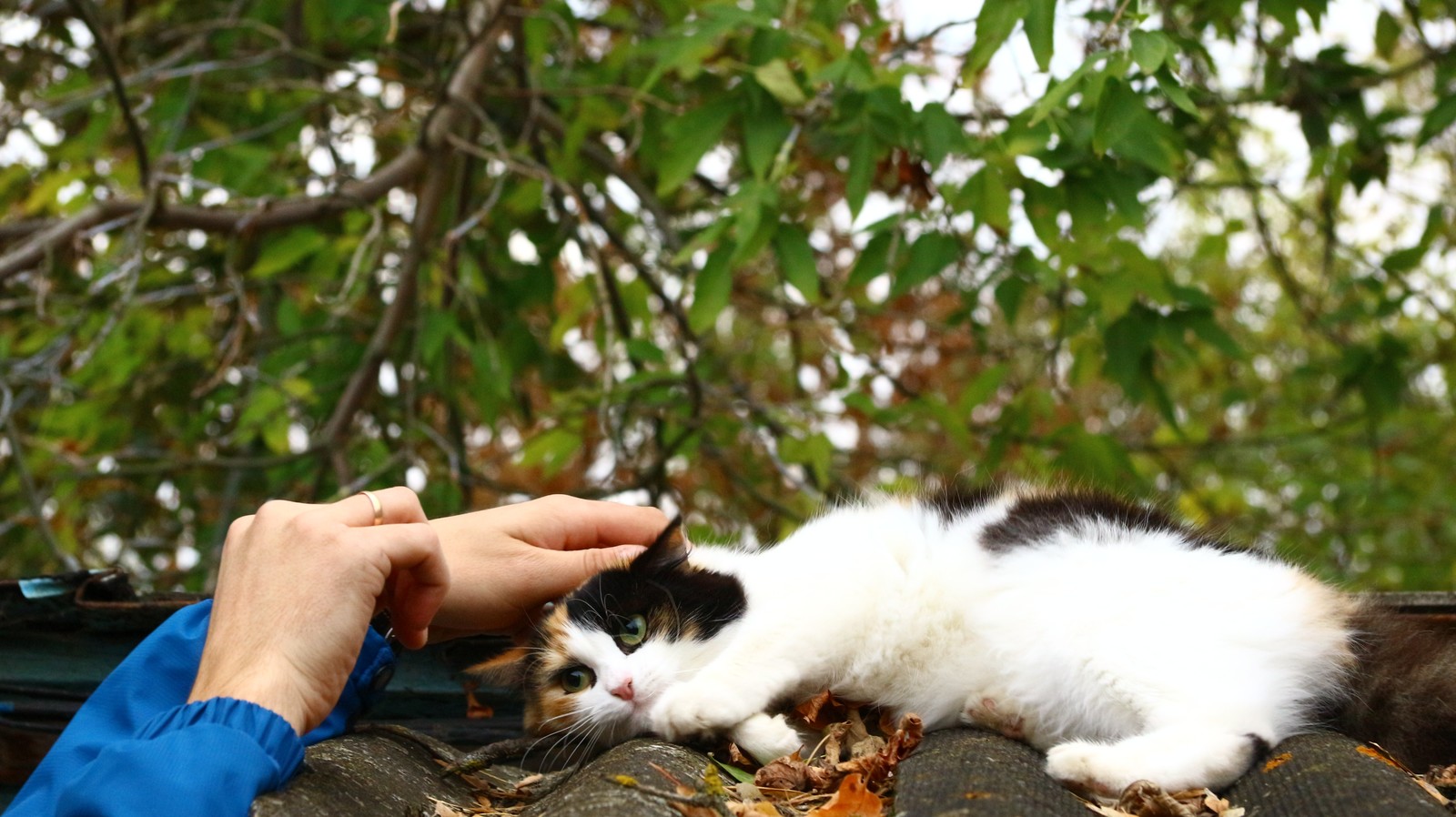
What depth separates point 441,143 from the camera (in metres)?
4.06

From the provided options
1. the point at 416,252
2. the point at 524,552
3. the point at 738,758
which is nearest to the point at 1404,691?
the point at 738,758

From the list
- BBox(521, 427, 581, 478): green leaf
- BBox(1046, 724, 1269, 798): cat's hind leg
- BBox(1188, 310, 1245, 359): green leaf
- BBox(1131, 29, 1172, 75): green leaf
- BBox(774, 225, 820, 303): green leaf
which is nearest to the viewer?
BBox(1046, 724, 1269, 798): cat's hind leg

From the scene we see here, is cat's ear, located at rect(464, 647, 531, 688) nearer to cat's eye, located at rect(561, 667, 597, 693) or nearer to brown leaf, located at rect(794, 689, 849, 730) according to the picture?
cat's eye, located at rect(561, 667, 597, 693)

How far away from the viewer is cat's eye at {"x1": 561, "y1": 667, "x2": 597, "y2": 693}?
2326mm

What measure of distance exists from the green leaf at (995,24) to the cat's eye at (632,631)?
55.3 inches

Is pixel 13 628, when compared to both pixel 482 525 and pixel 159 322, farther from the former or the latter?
pixel 159 322

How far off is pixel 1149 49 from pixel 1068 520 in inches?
36.2

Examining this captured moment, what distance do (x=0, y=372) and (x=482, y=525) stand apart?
116 inches

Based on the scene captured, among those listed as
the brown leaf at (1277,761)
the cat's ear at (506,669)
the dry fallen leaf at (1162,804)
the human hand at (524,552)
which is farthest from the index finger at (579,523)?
the brown leaf at (1277,761)

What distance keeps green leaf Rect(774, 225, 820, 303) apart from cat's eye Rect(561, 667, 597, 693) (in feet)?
4.17

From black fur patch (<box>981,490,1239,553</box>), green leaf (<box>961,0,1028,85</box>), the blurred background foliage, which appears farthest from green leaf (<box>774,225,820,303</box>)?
black fur patch (<box>981,490,1239,553</box>)

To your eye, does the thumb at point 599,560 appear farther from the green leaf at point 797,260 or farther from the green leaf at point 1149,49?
the green leaf at point 1149,49

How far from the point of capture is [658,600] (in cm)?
236

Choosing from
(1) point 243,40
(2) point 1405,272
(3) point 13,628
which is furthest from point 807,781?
(1) point 243,40
